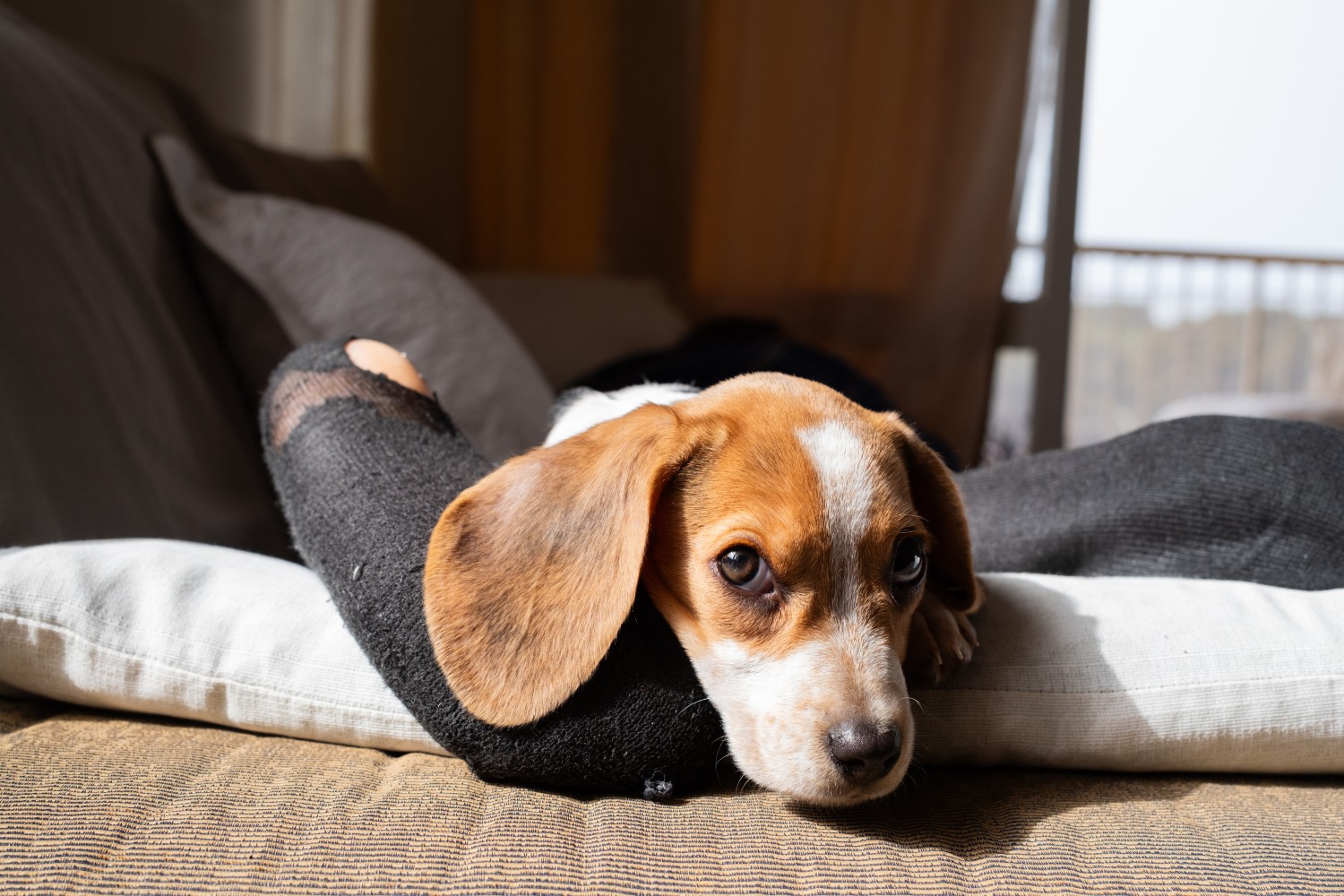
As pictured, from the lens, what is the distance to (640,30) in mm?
4172

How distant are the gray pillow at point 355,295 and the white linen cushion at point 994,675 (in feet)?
2.35

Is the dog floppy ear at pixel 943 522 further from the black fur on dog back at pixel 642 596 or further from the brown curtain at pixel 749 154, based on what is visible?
the brown curtain at pixel 749 154

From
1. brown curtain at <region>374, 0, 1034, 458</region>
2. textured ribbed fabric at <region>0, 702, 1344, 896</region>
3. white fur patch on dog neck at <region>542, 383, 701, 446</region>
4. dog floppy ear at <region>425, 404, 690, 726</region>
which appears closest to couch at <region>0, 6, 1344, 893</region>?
textured ribbed fabric at <region>0, 702, 1344, 896</region>

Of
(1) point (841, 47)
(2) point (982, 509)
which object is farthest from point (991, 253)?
(2) point (982, 509)

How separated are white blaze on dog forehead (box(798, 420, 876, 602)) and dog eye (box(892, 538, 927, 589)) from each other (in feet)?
0.19

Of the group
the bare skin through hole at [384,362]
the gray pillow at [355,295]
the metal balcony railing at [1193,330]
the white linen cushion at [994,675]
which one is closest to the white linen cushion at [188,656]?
the white linen cushion at [994,675]

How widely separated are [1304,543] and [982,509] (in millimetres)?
329

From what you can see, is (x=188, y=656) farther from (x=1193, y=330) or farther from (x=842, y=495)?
(x=1193, y=330)

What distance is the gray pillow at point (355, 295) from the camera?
158 centimetres

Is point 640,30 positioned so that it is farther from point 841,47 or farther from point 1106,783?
point 1106,783

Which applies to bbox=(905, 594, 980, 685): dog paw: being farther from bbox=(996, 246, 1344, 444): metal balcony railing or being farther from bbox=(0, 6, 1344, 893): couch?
bbox=(996, 246, 1344, 444): metal balcony railing

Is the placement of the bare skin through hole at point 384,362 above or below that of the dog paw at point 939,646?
above

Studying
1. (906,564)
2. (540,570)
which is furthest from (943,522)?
(540,570)

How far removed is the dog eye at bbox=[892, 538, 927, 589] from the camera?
809 mm
